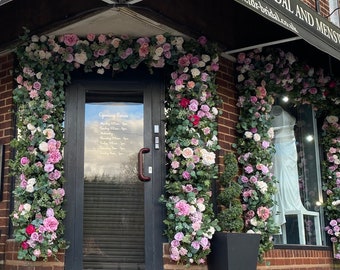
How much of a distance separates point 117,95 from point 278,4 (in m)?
1.76

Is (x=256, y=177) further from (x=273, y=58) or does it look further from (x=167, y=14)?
(x=167, y=14)

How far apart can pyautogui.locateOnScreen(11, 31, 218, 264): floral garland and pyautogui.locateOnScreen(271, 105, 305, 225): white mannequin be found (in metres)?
1.42

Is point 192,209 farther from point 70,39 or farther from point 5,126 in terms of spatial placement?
point 5,126

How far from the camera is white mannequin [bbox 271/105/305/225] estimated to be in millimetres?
6070

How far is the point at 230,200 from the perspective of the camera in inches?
190

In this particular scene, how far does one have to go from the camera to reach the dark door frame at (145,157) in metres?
4.70

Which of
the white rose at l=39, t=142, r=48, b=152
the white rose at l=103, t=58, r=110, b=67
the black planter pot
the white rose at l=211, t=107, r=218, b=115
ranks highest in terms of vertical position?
the white rose at l=103, t=58, r=110, b=67

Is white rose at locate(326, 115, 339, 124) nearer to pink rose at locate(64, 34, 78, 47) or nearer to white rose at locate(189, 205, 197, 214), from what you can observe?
white rose at locate(189, 205, 197, 214)

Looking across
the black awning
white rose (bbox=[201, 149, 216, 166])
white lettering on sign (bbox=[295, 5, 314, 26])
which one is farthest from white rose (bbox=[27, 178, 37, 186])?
white lettering on sign (bbox=[295, 5, 314, 26])

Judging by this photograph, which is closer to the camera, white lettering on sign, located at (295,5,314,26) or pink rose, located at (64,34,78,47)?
white lettering on sign, located at (295,5,314,26)

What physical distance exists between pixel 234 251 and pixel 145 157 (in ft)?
3.95

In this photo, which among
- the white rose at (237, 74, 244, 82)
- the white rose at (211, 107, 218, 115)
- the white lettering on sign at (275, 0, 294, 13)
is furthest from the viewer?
the white rose at (237, 74, 244, 82)

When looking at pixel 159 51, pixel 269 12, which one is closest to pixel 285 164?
pixel 159 51

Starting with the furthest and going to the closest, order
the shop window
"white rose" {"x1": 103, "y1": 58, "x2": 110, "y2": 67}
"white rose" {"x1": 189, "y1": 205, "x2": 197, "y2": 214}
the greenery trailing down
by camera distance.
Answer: the shop window, "white rose" {"x1": 103, "y1": 58, "x2": 110, "y2": 67}, the greenery trailing down, "white rose" {"x1": 189, "y1": 205, "x2": 197, "y2": 214}
